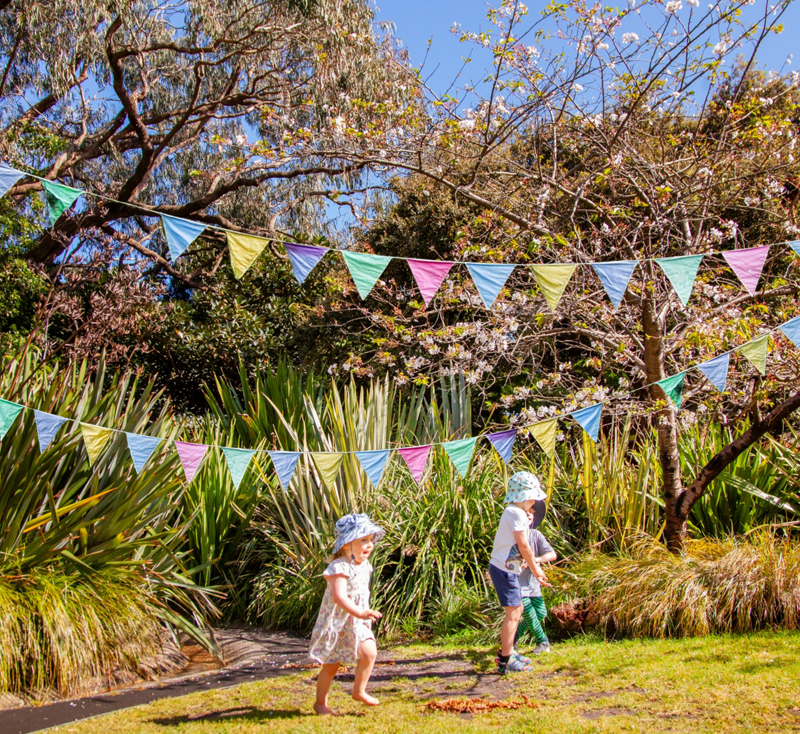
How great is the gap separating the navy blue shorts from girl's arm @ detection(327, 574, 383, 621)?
1.22m

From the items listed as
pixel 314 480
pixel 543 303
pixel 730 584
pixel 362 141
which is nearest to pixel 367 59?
pixel 362 141

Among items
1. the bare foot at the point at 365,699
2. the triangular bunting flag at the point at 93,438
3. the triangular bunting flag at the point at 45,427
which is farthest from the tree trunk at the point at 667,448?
the triangular bunting flag at the point at 45,427

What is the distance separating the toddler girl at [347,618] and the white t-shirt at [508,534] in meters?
1.15

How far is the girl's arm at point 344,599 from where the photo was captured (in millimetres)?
3842

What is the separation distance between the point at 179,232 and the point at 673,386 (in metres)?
3.83

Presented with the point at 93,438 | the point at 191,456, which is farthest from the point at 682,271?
the point at 93,438

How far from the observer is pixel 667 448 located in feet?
19.9

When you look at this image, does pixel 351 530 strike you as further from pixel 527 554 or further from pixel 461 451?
pixel 461 451

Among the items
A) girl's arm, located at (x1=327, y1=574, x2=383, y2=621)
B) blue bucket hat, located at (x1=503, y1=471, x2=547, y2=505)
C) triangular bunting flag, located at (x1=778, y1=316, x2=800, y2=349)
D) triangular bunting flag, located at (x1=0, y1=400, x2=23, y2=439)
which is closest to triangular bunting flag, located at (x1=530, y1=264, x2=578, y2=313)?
blue bucket hat, located at (x1=503, y1=471, x2=547, y2=505)

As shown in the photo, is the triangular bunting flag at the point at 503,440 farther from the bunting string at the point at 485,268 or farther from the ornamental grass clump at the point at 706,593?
the ornamental grass clump at the point at 706,593

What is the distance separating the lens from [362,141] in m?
8.23

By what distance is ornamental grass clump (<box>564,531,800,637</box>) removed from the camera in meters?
5.11

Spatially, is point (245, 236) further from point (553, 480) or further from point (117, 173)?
point (117, 173)

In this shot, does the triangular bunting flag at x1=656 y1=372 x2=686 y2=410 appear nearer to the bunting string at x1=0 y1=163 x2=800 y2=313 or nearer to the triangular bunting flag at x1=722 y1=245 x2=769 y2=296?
the bunting string at x1=0 y1=163 x2=800 y2=313
